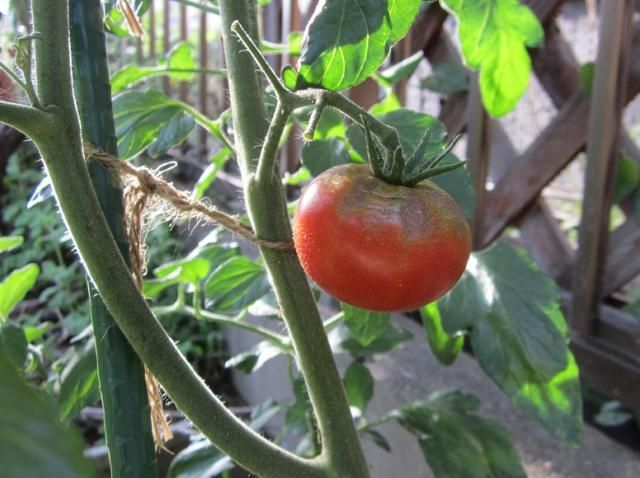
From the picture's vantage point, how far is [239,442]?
0.43 meters

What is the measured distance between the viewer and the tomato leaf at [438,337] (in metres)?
0.69

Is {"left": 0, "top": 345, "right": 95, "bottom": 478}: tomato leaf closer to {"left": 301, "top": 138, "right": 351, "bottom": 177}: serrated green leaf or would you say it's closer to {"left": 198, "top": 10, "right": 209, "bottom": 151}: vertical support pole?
{"left": 301, "top": 138, "right": 351, "bottom": 177}: serrated green leaf

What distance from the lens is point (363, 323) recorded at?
66cm

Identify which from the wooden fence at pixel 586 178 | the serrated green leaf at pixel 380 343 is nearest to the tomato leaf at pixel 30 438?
the serrated green leaf at pixel 380 343

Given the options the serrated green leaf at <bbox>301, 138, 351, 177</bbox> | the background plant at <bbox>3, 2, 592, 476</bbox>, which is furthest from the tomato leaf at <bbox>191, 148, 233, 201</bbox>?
the serrated green leaf at <bbox>301, 138, 351, 177</bbox>

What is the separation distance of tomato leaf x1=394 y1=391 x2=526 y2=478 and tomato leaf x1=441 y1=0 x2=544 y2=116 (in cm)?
34

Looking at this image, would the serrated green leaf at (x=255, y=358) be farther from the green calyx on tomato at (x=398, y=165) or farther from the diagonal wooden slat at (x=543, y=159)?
the diagonal wooden slat at (x=543, y=159)

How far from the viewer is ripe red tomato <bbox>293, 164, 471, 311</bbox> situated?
40 cm

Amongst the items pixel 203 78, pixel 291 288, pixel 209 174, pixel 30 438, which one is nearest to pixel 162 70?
pixel 209 174

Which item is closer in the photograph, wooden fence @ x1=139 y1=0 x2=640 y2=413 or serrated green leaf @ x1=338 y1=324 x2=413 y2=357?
serrated green leaf @ x1=338 y1=324 x2=413 y2=357

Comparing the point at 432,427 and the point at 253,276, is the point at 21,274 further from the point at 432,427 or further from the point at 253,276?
the point at 432,427

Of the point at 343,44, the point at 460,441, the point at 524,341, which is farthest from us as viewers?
the point at 460,441

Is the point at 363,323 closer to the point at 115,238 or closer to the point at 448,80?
the point at 115,238

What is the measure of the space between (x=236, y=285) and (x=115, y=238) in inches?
9.3
